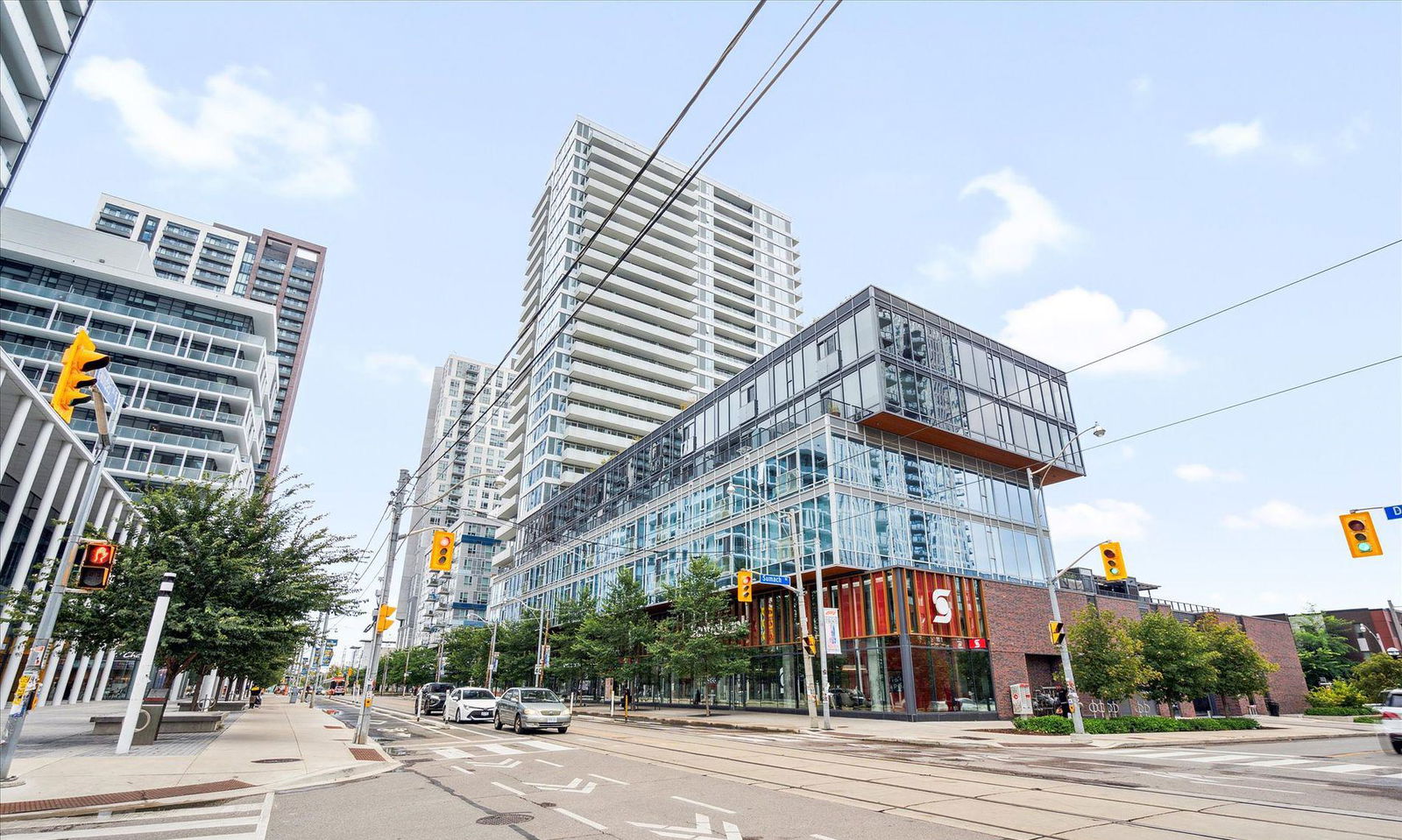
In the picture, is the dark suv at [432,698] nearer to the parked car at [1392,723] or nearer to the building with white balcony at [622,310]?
the building with white balcony at [622,310]

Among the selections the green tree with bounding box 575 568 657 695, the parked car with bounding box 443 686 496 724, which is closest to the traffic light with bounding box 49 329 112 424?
the parked car with bounding box 443 686 496 724

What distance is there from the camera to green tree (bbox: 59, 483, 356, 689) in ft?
61.5

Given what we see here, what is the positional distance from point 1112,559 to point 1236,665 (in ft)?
64.9

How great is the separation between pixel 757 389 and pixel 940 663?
68.0 ft

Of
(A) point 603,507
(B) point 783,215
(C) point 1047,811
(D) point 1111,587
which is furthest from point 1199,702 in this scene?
(B) point 783,215

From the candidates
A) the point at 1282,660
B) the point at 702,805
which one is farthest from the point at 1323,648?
the point at 702,805

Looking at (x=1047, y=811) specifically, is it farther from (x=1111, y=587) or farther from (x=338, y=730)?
(x=1111, y=587)

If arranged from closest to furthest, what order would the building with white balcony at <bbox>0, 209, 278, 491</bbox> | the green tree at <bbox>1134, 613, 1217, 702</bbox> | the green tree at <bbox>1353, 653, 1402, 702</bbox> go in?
1. the green tree at <bbox>1134, 613, 1217, 702</bbox>
2. the green tree at <bbox>1353, 653, 1402, 702</bbox>
3. the building with white balcony at <bbox>0, 209, 278, 491</bbox>

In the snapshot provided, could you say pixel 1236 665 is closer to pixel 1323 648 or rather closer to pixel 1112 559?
Answer: pixel 1112 559

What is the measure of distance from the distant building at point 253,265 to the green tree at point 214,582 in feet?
339

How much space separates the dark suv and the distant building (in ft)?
270

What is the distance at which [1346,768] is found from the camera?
14.3 metres

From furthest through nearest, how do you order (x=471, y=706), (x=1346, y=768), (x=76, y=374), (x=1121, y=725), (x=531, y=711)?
(x=471, y=706), (x=1121, y=725), (x=531, y=711), (x=1346, y=768), (x=76, y=374)

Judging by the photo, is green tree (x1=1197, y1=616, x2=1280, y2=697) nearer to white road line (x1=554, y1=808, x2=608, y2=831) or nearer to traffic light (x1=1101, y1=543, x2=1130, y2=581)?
traffic light (x1=1101, y1=543, x2=1130, y2=581)
